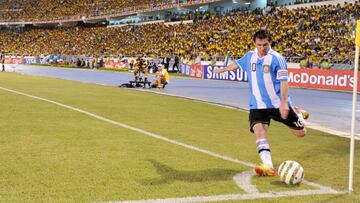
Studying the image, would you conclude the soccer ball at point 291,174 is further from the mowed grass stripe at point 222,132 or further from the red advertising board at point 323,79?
the red advertising board at point 323,79

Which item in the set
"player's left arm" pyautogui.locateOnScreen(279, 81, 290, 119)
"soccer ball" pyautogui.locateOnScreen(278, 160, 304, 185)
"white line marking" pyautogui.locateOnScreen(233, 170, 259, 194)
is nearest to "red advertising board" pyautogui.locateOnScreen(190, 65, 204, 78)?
"white line marking" pyautogui.locateOnScreen(233, 170, 259, 194)

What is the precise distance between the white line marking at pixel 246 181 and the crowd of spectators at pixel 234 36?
12.1 meters

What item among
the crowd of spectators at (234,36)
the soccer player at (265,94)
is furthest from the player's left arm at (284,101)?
the crowd of spectators at (234,36)

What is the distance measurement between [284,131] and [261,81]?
474 centimetres

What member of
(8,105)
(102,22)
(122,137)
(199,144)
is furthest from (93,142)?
(102,22)

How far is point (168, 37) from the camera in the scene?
5659 centimetres

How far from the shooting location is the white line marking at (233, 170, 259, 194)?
5.60 meters

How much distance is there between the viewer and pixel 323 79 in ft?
83.8

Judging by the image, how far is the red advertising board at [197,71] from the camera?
125ft

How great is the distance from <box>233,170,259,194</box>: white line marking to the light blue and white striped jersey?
88 centimetres

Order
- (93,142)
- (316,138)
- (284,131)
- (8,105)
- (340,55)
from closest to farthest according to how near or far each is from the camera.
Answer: (93,142) < (316,138) < (284,131) < (8,105) < (340,55)

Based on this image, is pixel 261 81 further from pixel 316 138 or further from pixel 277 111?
pixel 316 138

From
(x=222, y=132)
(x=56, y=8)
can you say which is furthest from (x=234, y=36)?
(x=56, y=8)

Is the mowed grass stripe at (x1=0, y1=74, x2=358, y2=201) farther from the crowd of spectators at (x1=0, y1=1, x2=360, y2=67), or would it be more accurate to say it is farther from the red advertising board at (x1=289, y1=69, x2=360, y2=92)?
the red advertising board at (x1=289, y1=69, x2=360, y2=92)
